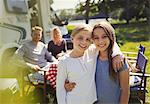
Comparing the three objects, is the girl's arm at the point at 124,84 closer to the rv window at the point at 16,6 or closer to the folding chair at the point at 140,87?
the folding chair at the point at 140,87

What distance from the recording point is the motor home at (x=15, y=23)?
209 inches

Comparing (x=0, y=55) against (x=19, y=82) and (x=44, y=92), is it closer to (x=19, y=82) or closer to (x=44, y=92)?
(x=19, y=82)

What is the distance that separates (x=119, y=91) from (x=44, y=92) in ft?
7.71

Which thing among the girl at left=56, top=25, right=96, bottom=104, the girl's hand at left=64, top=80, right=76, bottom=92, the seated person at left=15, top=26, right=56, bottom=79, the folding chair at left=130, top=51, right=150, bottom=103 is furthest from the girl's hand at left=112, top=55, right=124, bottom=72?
the seated person at left=15, top=26, right=56, bottom=79

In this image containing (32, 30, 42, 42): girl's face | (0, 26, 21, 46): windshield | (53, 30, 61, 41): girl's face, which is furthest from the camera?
(0, 26, 21, 46): windshield

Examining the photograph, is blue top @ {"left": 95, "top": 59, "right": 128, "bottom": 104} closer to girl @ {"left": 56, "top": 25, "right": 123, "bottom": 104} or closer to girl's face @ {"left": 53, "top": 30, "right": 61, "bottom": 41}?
girl @ {"left": 56, "top": 25, "right": 123, "bottom": 104}

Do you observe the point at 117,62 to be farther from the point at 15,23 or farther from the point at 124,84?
the point at 15,23

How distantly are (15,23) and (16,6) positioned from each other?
29 cm

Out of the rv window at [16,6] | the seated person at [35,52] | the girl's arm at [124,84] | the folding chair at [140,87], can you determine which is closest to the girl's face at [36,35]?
the seated person at [35,52]

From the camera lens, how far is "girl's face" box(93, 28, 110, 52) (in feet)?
6.24

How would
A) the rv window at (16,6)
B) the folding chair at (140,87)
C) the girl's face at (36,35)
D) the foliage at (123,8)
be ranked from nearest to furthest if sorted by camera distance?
the folding chair at (140,87) < the girl's face at (36,35) < the rv window at (16,6) < the foliage at (123,8)

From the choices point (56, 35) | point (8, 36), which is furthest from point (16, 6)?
point (56, 35)

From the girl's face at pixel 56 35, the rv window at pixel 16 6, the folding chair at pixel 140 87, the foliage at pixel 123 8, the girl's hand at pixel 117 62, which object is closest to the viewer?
the girl's hand at pixel 117 62

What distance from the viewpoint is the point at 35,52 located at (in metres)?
4.77
